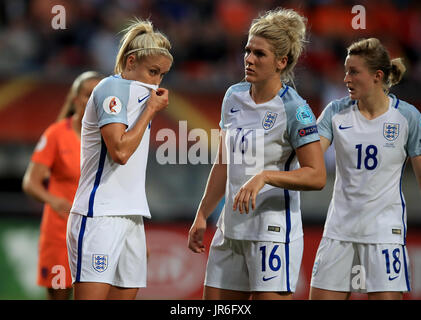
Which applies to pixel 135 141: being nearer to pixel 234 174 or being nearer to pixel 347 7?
pixel 234 174

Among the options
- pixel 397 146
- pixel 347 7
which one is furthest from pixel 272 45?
pixel 347 7

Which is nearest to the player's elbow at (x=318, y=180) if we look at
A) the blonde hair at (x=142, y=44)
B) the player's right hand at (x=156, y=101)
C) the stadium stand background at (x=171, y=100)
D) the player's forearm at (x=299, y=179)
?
the player's forearm at (x=299, y=179)

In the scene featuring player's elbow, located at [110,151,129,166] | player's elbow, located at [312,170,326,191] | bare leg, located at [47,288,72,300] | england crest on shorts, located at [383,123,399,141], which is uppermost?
england crest on shorts, located at [383,123,399,141]

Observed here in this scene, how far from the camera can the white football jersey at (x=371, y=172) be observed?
482cm

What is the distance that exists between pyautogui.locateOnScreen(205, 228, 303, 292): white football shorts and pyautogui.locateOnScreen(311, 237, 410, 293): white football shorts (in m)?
0.63

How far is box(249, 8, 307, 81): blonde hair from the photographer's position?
4250 millimetres

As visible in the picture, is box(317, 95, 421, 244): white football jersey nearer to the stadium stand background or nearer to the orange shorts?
the orange shorts

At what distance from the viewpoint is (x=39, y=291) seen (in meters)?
8.83

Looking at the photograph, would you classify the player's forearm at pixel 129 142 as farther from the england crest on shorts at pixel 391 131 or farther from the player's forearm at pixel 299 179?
the england crest on shorts at pixel 391 131

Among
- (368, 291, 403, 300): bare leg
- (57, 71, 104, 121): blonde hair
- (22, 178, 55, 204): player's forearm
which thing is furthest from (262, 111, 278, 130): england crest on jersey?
(22, 178, 55, 204): player's forearm

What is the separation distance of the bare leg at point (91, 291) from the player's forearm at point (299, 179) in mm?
1014

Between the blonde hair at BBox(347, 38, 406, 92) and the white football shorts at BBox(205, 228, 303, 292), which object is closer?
the white football shorts at BBox(205, 228, 303, 292)

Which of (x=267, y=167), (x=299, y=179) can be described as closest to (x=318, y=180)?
(x=299, y=179)

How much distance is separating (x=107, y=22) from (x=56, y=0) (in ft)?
3.03
